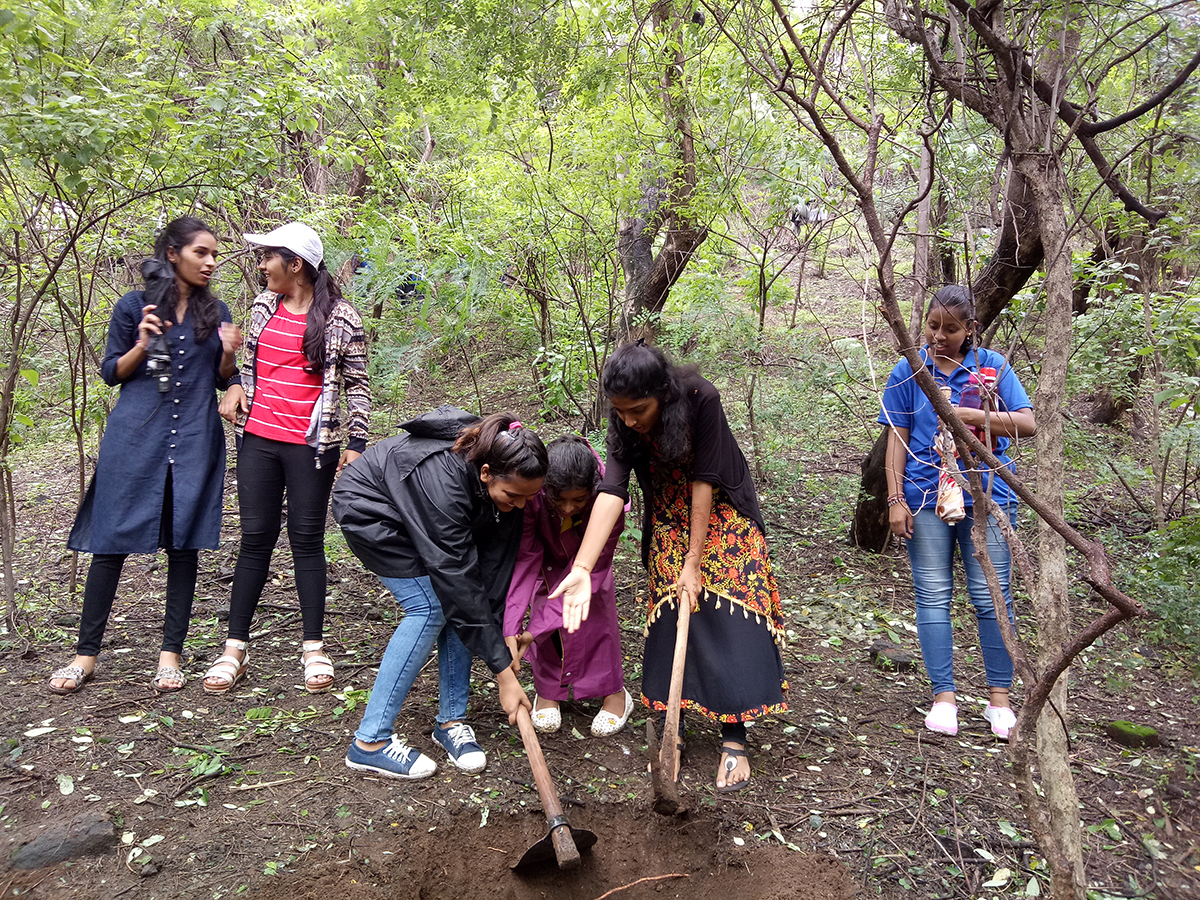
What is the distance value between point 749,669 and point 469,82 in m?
4.16

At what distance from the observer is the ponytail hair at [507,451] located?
253cm

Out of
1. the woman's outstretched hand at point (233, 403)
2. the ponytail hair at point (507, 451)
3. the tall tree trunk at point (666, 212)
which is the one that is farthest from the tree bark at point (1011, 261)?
the woman's outstretched hand at point (233, 403)

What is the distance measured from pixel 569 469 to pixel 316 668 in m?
1.38

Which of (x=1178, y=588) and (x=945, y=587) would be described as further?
(x=1178, y=588)

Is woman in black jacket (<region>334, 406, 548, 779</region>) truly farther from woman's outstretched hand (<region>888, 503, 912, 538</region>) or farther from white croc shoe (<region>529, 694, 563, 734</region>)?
woman's outstretched hand (<region>888, 503, 912, 538</region>)

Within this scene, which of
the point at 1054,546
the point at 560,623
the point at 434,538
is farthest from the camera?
the point at 560,623

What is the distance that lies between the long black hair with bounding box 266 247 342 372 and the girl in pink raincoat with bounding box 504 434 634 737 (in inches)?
39.9

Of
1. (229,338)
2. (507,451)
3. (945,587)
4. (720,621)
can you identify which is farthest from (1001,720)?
(229,338)

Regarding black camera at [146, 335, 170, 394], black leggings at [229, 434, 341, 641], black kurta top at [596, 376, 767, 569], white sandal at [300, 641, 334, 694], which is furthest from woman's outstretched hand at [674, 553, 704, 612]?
black camera at [146, 335, 170, 394]

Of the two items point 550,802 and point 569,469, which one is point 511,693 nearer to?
point 550,802

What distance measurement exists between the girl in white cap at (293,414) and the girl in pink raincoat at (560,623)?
0.81m

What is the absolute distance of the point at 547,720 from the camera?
10.1 ft

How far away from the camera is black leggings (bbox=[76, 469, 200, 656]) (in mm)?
2990

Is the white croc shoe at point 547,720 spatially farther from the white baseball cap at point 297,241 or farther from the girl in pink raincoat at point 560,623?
the white baseball cap at point 297,241
